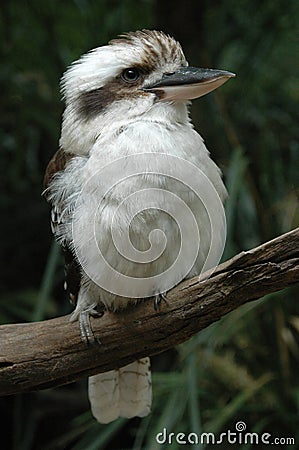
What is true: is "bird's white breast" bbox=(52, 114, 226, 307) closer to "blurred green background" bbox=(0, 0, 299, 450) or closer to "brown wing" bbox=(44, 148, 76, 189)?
"brown wing" bbox=(44, 148, 76, 189)

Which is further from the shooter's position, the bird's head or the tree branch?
the bird's head

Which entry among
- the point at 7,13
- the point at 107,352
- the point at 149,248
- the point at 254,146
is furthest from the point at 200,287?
the point at 7,13

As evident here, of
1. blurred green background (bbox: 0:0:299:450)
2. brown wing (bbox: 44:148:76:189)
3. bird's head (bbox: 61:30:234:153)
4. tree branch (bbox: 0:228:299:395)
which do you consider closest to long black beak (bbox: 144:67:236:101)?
bird's head (bbox: 61:30:234:153)

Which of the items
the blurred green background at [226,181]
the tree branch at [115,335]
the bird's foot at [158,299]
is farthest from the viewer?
the blurred green background at [226,181]

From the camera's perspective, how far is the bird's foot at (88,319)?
4.60 feet

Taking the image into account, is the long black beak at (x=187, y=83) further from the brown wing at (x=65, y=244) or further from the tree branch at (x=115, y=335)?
the tree branch at (x=115, y=335)

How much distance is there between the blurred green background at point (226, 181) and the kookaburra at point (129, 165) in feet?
1.92

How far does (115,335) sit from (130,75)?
0.53 metres

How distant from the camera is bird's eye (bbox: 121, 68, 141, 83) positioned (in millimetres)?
1437

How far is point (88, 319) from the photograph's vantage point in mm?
1430

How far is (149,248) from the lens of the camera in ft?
4.39

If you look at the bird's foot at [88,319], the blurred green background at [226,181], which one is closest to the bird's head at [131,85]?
the bird's foot at [88,319]

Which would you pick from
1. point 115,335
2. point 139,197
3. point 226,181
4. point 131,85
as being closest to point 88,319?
point 115,335

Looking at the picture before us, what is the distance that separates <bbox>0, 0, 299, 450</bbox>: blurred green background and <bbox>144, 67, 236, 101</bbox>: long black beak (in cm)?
64
